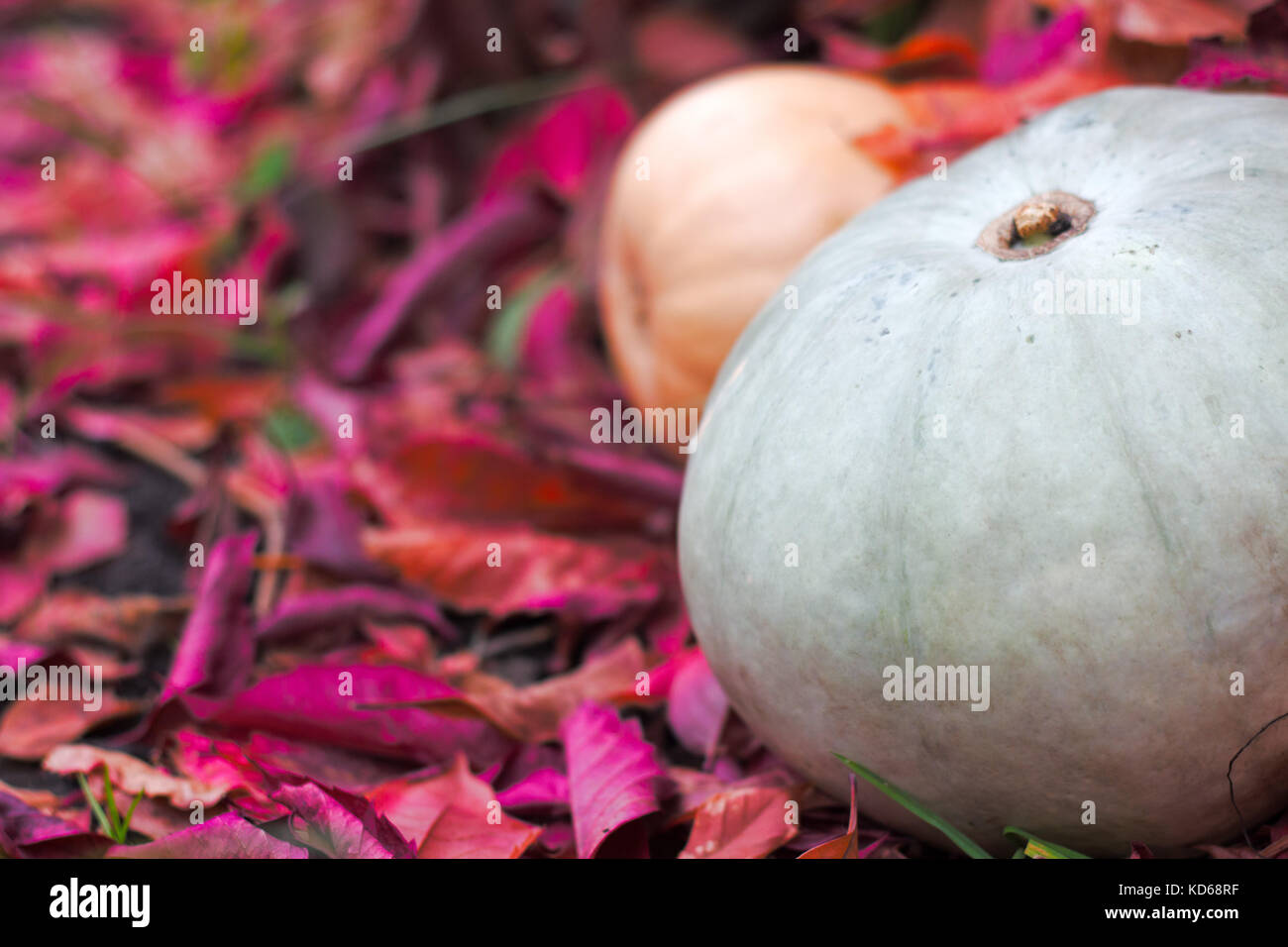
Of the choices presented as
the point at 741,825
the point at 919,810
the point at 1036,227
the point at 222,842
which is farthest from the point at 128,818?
the point at 1036,227

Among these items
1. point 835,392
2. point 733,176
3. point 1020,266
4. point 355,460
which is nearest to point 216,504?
point 355,460

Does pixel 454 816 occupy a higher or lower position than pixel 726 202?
lower

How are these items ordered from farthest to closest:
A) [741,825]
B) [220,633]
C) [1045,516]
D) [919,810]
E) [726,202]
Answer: [726,202] → [220,633] → [741,825] → [919,810] → [1045,516]

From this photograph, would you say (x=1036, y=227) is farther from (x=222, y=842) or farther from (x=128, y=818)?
(x=128, y=818)

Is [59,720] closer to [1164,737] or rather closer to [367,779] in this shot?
[367,779]

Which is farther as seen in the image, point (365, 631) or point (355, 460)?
point (355, 460)

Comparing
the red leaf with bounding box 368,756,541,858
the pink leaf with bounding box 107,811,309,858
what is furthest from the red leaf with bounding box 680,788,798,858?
the pink leaf with bounding box 107,811,309,858

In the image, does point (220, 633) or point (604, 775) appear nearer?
point (604, 775)
